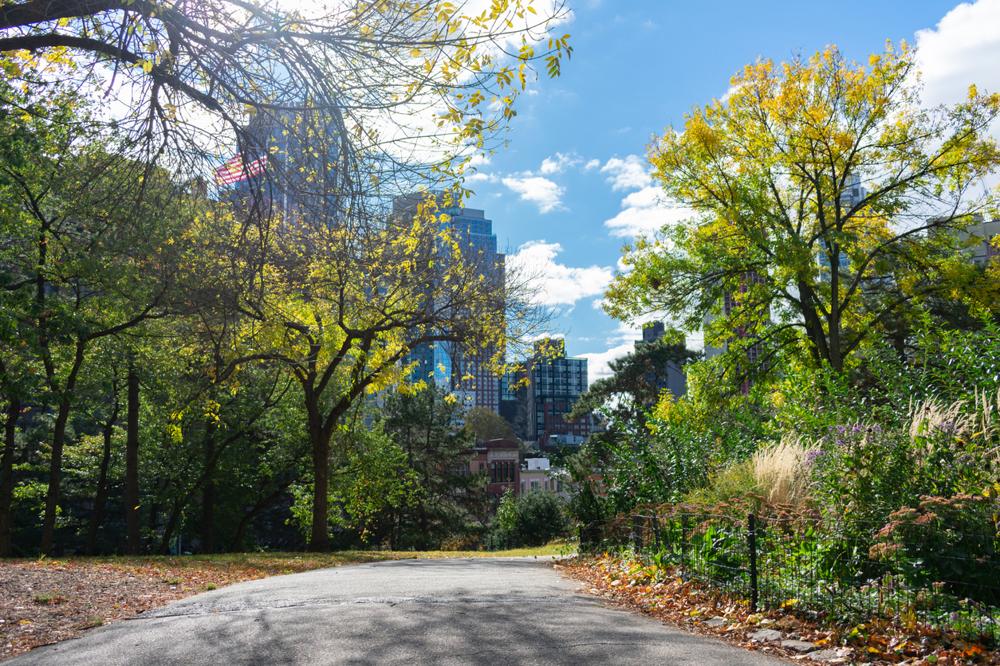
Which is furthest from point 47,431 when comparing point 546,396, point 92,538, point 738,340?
point 546,396

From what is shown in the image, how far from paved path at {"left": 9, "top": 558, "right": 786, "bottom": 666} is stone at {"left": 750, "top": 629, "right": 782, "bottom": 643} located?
36 centimetres

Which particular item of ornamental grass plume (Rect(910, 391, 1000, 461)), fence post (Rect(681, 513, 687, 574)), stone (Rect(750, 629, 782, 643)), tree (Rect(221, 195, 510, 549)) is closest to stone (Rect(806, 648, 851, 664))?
stone (Rect(750, 629, 782, 643))

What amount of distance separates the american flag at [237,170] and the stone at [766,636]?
6299 mm

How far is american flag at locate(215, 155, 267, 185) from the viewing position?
8070 mm

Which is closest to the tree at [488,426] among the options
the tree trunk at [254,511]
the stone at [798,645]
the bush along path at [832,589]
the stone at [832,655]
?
the tree trunk at [254,511]

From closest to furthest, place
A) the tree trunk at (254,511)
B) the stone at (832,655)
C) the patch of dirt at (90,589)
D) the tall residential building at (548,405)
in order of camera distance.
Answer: the stone at (832,655)
the patch of dirt at (90,589)
the tree trunk at (254,511)
the tall residential building at (548,405)

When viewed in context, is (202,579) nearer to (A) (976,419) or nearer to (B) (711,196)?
(A) (976,419)

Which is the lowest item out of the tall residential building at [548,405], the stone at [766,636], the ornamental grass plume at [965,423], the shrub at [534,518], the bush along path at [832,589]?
the shrub at [534,518]

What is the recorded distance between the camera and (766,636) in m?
6.02

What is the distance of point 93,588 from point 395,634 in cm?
555

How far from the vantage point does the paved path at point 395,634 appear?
5.28 metres

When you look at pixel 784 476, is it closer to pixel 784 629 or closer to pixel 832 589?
pixel 832 589

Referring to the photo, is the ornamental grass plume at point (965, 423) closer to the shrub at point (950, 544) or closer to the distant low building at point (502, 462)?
the shrub at point (950, 544)

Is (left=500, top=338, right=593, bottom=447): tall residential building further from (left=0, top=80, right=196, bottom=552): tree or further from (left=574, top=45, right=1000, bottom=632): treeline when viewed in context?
(left=0, top=80, right=196, bottom=552): tree
